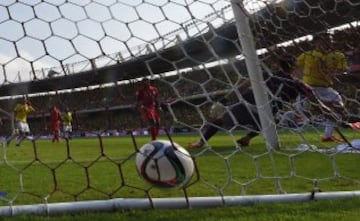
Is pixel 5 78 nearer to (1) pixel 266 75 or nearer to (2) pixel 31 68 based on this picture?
(2) pixel 31 68

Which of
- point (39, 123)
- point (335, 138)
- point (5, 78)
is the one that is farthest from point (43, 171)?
point (39, 123)

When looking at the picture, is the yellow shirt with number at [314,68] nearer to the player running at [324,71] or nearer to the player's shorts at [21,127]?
the player running at [324,71]

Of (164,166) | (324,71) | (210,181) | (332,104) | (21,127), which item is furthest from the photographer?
(21,127)

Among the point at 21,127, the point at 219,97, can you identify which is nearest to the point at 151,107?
the point at 219,97

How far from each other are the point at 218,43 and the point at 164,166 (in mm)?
1189

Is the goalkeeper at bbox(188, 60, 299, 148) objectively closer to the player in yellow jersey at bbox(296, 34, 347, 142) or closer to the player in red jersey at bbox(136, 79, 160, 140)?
the player in yellow jersey at bbox(296, 34, 347, 142)

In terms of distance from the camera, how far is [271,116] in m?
3.93

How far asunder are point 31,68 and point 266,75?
1.93 meters

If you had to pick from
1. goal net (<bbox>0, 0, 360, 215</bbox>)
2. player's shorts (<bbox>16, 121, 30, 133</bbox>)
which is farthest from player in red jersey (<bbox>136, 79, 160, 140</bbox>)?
player's shorts (<bbox>16, 121, 30, 133</bbox>)

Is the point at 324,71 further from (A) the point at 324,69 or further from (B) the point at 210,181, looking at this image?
(B) the point at 210,181

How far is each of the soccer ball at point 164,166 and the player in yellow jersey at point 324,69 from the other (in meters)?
1.94

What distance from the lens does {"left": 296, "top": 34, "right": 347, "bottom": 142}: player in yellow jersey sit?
4.00 m

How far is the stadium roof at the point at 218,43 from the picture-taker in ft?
8.87

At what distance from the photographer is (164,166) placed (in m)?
2.17
